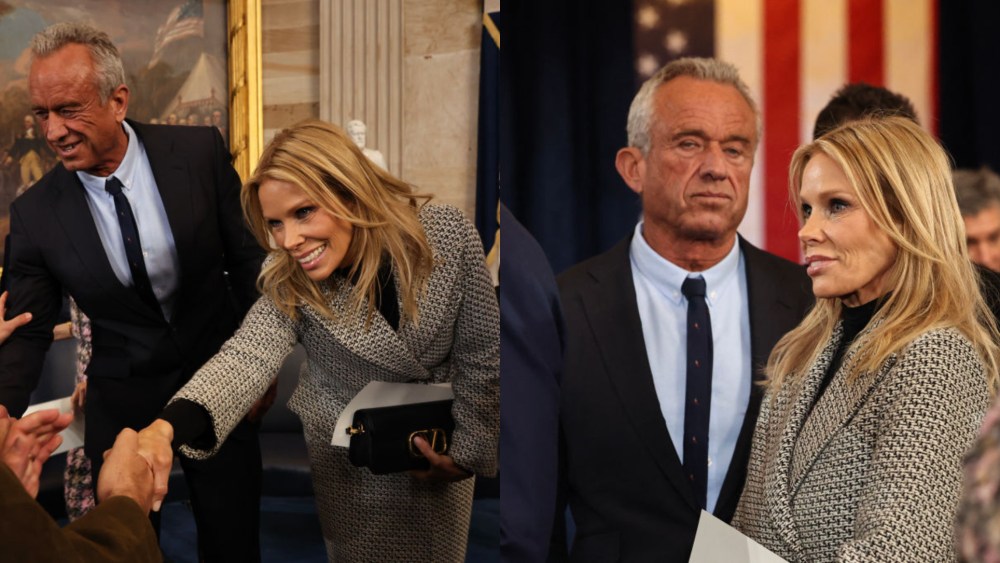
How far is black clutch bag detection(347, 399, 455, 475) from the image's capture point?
2.32 metres

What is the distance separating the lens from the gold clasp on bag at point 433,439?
2395 mm

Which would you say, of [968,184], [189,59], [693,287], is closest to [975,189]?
[968,184]

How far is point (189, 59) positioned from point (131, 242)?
1.75 m

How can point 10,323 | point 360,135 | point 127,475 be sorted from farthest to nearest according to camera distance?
point 360,135 < point 10,323 < point 127,475

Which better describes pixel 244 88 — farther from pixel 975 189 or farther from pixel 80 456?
pixel 975 189

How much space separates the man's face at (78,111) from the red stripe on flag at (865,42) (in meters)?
2.16

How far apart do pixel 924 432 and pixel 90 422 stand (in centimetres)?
245

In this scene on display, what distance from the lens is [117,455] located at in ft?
6.00

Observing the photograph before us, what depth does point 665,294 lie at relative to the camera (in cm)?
165

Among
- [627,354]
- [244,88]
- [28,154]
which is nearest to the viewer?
[627,354]

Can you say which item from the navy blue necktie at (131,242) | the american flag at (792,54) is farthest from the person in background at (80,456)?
the american flag at (792,54)

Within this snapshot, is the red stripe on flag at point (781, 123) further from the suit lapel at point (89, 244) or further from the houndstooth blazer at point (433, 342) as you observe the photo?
the suit lapel at point (89, 244)

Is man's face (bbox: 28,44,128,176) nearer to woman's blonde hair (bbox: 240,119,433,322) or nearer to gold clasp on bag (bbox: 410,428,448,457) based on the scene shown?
woman's blonde hair (bbox: 240,119,433,322)

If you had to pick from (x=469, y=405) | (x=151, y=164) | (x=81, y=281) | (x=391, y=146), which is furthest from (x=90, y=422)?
(x=391, y=146)
